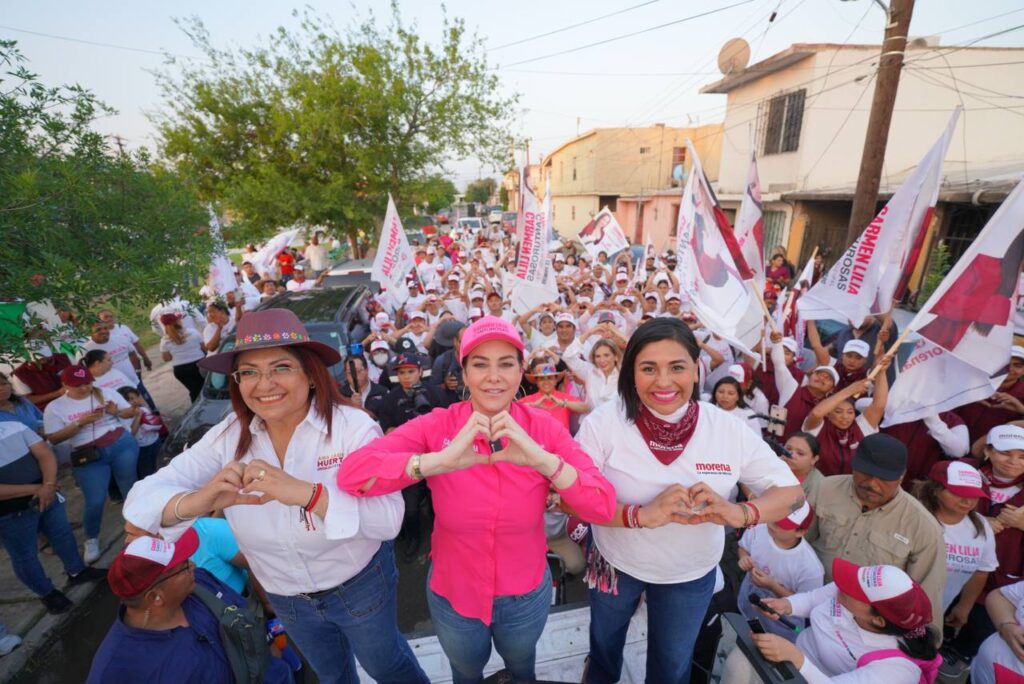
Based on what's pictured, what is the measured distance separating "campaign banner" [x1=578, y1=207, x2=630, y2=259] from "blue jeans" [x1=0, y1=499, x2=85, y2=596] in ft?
34.1

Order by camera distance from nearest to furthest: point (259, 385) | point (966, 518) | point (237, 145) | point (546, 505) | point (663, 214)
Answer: point (259, 385), point (546, 505), point (966, 518), point (237, 145), point (663, 214)

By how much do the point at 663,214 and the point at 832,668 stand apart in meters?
25.4

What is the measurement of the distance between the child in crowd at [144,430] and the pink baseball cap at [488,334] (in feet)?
16.2

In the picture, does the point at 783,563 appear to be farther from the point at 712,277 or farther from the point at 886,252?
the point at 886,252

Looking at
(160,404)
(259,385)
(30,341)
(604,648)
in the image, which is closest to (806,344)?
(604,648)

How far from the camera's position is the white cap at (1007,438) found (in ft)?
9.73

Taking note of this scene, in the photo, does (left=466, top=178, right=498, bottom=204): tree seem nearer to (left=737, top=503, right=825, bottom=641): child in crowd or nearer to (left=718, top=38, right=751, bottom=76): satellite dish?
(left=718, top=38, right=751, bottom=76): satellite dish

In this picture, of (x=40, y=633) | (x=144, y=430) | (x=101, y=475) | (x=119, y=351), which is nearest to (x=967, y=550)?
(x=40, y=633)

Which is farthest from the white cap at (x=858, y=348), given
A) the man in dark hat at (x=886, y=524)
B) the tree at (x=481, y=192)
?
the tree at (x=481, y=192)

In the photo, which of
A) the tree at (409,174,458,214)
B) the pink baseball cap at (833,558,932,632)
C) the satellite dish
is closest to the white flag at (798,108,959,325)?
the pink baseball cap at (833,558,932,632)

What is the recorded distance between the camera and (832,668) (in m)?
2.17

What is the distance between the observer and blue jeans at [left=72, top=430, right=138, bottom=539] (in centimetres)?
434

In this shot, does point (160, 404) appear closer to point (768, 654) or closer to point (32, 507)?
point (32, 507)

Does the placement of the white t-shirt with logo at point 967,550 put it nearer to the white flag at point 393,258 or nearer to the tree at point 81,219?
the tree at point 81,219
